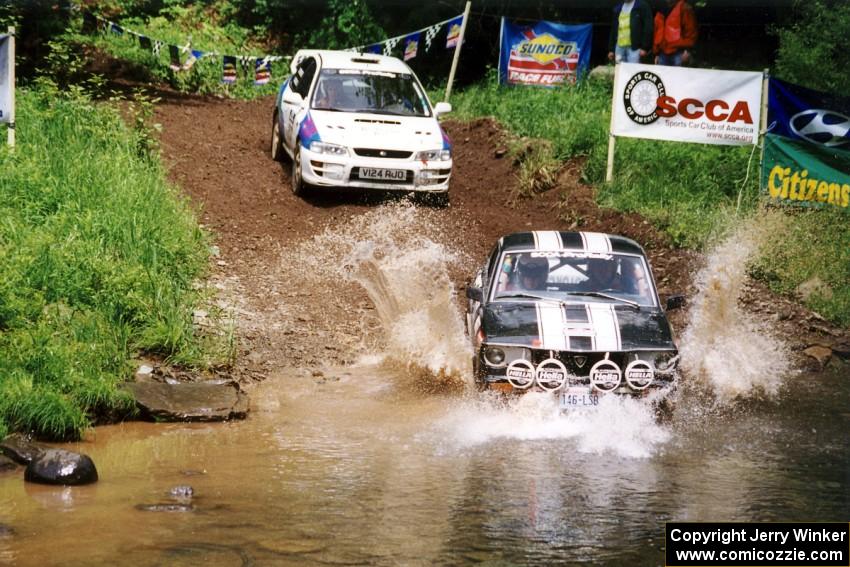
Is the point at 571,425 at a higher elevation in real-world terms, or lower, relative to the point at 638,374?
lower

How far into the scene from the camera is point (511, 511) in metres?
7.71

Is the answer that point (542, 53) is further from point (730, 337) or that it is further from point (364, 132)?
point (730, 337)

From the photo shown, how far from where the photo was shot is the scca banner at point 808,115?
46.1 feet

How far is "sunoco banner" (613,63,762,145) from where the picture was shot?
14.8m

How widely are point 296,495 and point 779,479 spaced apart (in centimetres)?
354

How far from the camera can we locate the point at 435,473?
8.47 meters

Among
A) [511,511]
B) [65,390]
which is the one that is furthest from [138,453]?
[511,511]

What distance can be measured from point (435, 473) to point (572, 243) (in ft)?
10.1

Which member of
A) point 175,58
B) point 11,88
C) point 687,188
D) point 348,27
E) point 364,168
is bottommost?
point 687,188

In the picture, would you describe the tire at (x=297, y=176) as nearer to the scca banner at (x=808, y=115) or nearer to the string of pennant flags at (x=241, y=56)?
the string of pennant flags at (x=241, y=56)

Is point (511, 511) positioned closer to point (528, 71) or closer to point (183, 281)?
point (183, 281)

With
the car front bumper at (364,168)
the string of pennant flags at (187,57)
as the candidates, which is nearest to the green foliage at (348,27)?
the string of pennant flags at (187,57)

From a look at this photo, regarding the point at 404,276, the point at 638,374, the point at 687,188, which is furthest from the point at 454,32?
the point at 638,374

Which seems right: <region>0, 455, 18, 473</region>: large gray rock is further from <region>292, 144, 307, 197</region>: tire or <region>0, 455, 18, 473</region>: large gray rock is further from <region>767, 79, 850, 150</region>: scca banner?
<region>767, 79, 850, 150</region>: scca banner
